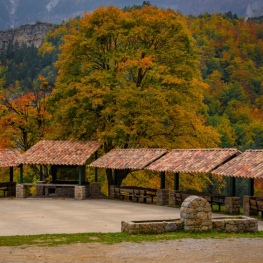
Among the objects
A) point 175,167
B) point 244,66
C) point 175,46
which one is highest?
point 244,66

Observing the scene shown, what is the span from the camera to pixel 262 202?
23.3 meters

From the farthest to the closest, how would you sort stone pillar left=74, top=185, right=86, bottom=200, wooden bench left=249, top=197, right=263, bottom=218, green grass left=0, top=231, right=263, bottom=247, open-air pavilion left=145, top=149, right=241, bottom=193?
stone pillar left=74, top=185, right=86, bottom=200 < open-air pavilion left=145, top=149, right=241, bottom=193 < wooden bench left=249, top=197, right=263, bottom=218 < green grass left=0, top=231, right=263, bottom=247

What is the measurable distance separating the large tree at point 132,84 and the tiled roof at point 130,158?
2.56 meters

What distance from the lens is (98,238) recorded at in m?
17.6

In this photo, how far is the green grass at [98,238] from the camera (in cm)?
1688

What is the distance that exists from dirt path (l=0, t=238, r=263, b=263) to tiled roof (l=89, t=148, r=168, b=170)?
1459 centimetres

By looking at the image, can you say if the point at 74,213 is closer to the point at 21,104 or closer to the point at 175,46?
the point at 175,46

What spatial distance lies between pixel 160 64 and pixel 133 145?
5.42 metres

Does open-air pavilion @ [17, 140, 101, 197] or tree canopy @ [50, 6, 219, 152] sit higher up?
tree canopy @ [50, 6, 219, 152]

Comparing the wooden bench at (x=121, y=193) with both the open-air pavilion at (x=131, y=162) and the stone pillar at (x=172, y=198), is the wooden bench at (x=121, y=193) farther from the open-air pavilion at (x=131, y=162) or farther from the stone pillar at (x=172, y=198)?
the stone pillar at (x=172, y=198)

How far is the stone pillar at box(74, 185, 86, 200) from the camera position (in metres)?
34.7

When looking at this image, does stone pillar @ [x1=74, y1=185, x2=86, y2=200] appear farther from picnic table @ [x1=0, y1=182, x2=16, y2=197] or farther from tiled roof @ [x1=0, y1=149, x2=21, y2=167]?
picnic table @ [x1=0, y1=182, x2=16, y2=197]

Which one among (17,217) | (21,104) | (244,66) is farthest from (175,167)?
(244,66)

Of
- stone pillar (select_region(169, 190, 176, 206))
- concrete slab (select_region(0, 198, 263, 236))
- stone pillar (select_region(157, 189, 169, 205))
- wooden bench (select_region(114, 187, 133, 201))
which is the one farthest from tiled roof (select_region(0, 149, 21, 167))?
stone pillar (select_region(169, 190, 176, 206))
